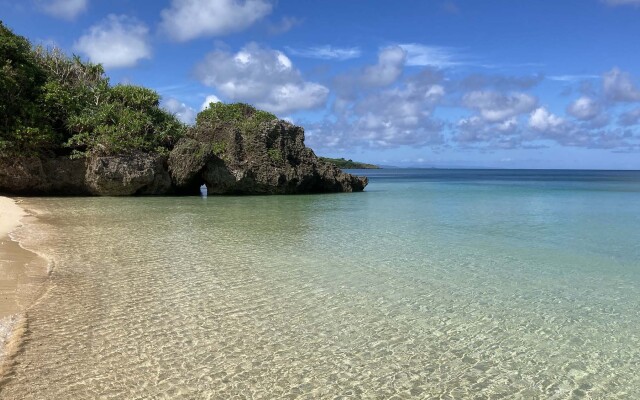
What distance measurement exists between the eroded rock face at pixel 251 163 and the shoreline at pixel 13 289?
12675 millimetres

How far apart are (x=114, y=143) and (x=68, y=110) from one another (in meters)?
2.98

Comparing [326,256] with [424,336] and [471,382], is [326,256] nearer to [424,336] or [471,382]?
[424,336]

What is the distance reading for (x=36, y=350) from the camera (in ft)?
A: 15.0

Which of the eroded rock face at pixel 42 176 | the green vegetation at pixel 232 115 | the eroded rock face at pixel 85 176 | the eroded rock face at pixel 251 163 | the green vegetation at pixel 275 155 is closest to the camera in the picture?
the eroded rock face at pixel 42 176

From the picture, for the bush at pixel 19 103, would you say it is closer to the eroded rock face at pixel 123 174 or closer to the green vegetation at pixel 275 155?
the eroded rock face at pixel 123 174

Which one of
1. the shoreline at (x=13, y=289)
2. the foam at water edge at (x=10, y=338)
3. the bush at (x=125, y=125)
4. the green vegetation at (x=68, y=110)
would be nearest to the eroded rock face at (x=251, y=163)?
the bush at (x=125, y=125)

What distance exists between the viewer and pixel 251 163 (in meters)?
25.0

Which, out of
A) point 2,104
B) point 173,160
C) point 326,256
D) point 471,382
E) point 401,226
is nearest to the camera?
point 471,382

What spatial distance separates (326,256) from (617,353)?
549 cm

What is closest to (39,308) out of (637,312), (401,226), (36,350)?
(36,350)

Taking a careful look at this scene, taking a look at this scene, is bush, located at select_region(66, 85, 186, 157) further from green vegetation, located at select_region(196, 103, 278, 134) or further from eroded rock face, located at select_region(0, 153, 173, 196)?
green vegetation, located at select_region(196, 103, 278, 134)

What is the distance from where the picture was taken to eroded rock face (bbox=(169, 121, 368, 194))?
2384 cm

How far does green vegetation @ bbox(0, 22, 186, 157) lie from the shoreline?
1179 centimetres

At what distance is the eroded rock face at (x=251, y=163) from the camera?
78.2 ft
